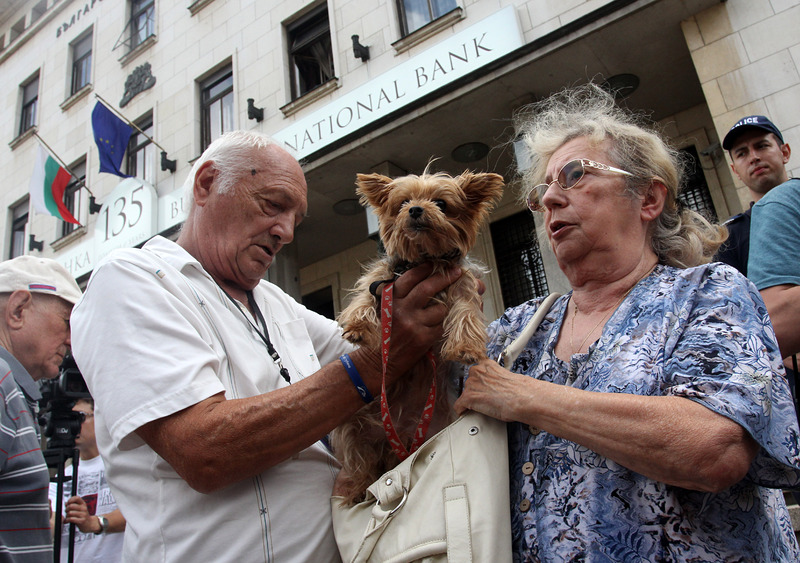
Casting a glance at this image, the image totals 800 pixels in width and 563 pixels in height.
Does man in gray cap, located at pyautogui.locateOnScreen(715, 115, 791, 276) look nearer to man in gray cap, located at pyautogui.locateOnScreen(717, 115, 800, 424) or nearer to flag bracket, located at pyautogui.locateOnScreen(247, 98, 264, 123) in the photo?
man in gray cap, located at pyautogui.locateOnScreen(717, 115, 800, 424)

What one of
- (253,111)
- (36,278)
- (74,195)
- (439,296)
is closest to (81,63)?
(74,195)

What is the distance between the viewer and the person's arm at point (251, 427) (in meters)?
1.62

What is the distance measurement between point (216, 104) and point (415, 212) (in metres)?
11.5

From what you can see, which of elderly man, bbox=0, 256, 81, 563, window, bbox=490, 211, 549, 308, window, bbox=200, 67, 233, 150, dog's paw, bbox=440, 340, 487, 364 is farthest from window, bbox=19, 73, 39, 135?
dog's paw, bbox=440, 340, 487, 364

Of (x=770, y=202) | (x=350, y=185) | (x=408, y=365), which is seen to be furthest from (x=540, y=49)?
(x=408, y=365)

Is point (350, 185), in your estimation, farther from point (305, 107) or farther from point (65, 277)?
point (65, 277)

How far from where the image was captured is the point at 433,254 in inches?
98.1

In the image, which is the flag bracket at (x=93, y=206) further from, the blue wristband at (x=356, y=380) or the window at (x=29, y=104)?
the blue wristband at (x=356, y=380)

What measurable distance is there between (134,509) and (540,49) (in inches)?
269

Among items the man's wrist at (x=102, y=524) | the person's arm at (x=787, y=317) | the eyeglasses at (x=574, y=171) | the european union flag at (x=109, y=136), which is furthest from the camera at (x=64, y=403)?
the european union flag at (x=109, y=136)

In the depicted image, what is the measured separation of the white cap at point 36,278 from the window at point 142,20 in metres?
13.6

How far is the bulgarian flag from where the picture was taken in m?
12.6

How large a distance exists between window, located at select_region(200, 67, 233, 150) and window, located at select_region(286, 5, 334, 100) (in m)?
1.97

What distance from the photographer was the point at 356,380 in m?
1.91
